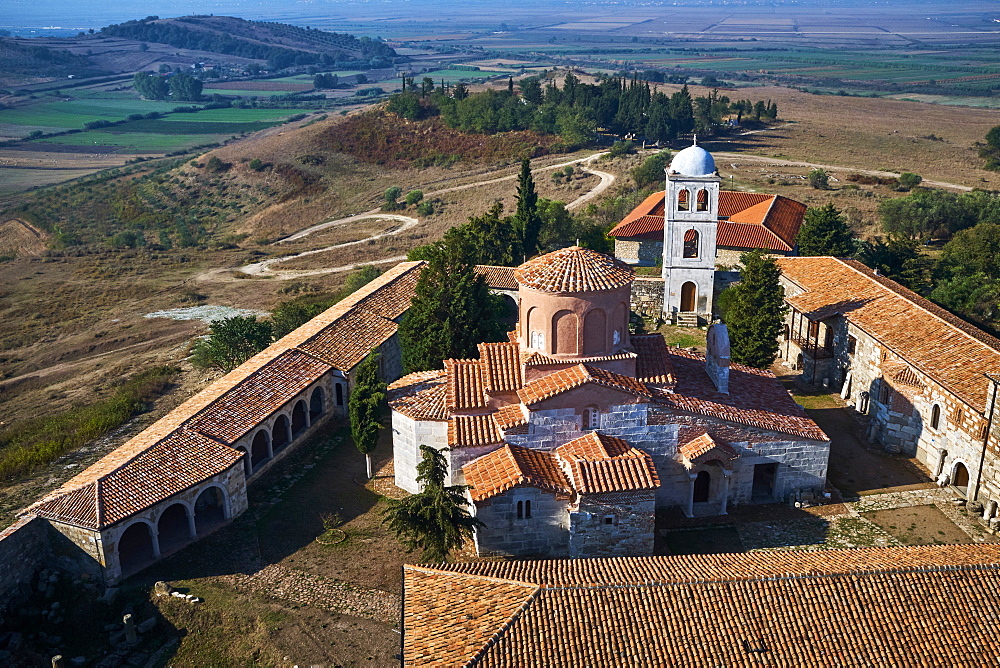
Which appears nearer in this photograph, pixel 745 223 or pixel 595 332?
pixel 595 332

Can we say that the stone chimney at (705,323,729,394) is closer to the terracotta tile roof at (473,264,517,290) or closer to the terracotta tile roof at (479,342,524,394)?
the terracotta tile roof at (479,342,524,394)

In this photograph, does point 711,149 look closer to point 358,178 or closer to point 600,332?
point 358,178

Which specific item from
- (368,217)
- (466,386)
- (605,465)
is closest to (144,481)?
(466,386)

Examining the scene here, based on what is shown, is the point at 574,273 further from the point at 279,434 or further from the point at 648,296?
the point at 648,296

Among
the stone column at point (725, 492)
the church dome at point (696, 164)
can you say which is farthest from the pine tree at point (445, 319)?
the church dome at point (696, 164)

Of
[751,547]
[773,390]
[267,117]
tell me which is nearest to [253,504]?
[751,547]
